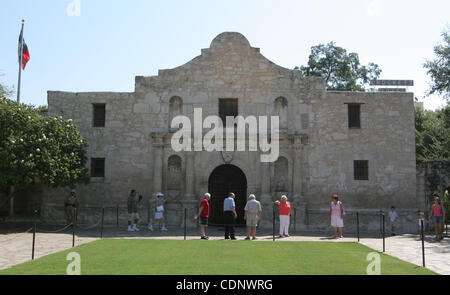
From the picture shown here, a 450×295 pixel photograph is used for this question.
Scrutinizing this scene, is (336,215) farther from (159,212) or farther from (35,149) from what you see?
(35,149)

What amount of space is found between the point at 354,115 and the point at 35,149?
544 inches

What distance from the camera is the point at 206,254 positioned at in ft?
36.1

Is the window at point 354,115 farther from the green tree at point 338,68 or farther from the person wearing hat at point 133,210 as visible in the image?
the green tree at point 338,68

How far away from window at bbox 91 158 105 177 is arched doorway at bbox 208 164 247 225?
5.04m

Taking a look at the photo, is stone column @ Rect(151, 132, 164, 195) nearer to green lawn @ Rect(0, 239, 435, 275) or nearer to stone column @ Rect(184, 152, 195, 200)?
stone column @ Rect(184, 152, 195, 200)

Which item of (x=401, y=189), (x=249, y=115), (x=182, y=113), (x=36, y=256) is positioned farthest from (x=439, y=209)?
(x=36, y=256)

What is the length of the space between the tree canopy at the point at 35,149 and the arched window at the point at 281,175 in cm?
829

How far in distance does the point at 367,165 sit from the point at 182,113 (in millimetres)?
8719

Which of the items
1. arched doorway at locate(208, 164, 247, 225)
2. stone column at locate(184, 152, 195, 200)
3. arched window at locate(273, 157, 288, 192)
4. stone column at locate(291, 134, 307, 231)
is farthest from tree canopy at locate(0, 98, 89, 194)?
stone column at locate(291, 134, 307, 231)

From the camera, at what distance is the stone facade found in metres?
19.2

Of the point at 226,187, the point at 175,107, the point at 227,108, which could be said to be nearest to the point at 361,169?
the point at 226,187

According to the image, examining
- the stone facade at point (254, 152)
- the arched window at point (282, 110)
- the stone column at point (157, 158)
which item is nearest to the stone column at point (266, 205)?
the stone facade at point (254, 152)

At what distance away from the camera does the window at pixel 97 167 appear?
19.9 m
